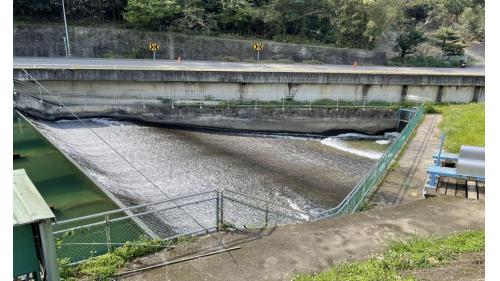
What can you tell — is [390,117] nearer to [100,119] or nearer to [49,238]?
[100,119]

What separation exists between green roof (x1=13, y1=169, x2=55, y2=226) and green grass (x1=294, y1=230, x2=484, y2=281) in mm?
4316

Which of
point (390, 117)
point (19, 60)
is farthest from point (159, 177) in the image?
point (19, 60)

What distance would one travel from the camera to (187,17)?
107ft

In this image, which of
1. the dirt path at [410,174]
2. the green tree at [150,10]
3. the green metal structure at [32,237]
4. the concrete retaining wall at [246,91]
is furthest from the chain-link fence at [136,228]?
the green tree at [150,10]

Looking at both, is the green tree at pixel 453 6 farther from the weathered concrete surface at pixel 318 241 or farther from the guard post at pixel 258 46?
the weathered concrete surface at pixel 318 241

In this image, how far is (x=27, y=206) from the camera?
17.2 ft

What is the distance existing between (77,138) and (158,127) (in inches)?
188

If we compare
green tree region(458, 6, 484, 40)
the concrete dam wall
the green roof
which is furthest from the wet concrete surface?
green tree region(458, 6, 484, 40)

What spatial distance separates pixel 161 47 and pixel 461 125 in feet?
76.6

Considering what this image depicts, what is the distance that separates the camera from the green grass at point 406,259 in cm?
683

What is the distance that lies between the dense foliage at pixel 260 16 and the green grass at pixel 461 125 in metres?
11.5

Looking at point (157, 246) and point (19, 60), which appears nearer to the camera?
point (157, 246)

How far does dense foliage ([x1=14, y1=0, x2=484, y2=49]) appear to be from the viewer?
1251 inches

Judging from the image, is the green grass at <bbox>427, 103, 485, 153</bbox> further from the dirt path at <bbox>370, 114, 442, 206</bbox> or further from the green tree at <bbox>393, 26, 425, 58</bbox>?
the green tree at <bbox>393, 26, 425, 58</bbox>
